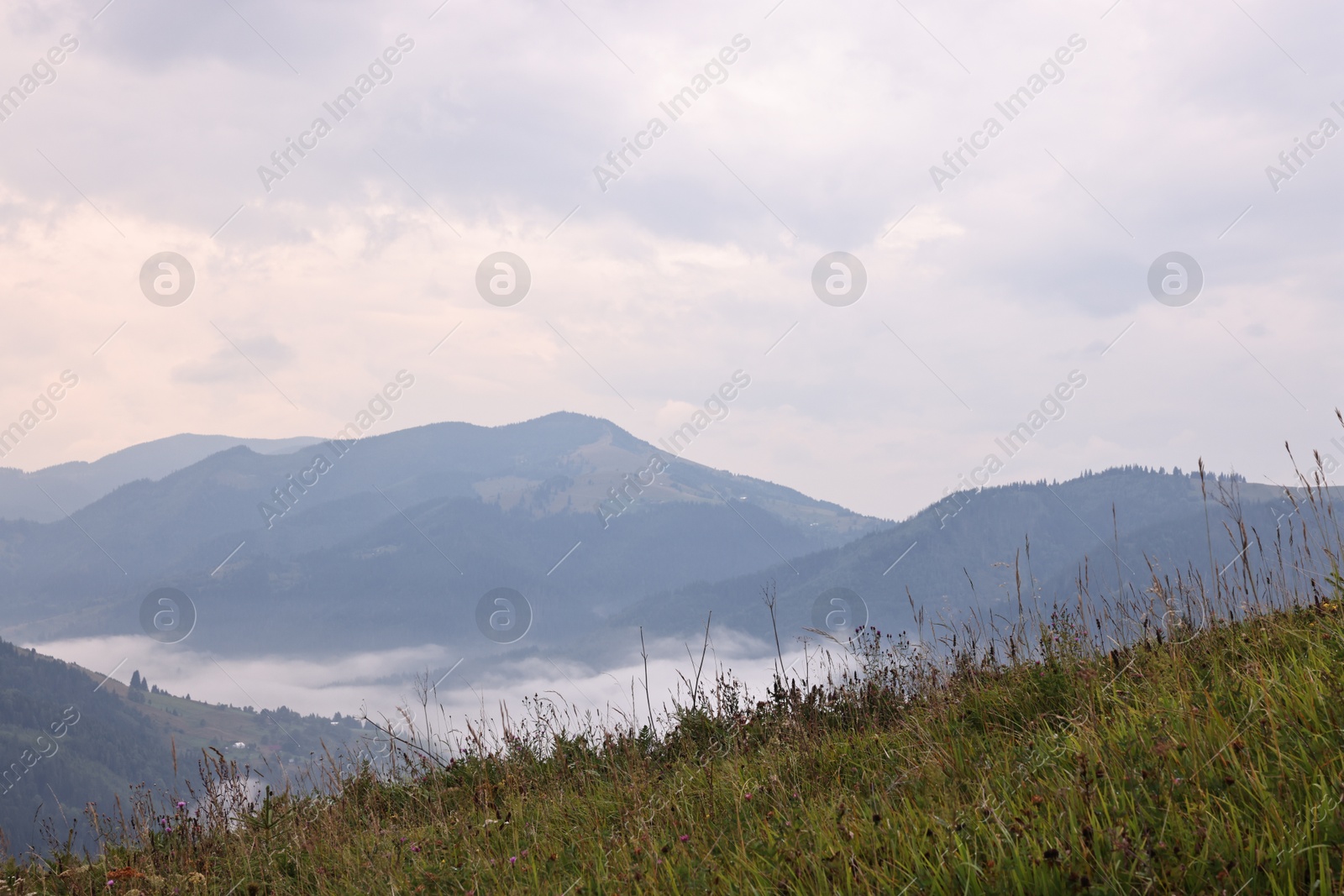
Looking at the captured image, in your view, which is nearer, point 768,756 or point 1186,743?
point 1186,743

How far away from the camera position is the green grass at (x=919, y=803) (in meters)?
2.61

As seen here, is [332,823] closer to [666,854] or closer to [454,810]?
[454,810]

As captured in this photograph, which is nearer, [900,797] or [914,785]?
[914,785]

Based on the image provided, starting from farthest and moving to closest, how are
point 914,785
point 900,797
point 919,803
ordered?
point 900,797
point 914,785
point 919,803

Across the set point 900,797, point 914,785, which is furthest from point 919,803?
point 900,797

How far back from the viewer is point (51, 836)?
776 cm

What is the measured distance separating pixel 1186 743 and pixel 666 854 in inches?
94.0

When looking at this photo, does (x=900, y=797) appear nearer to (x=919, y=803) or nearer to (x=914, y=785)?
(x=914, y=785)

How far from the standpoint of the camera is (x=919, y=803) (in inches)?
142

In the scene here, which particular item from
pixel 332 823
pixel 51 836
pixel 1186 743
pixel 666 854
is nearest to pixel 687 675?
pixel 332 823

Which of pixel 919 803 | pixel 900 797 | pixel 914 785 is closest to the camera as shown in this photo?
pixel 919 803

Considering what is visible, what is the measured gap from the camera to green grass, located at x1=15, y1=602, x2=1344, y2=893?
2.61 meters

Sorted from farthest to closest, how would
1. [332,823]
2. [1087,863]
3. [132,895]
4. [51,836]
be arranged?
[51,836]
[332,823]
[132,895]
[1087,863]

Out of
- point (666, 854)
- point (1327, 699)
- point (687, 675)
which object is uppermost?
point (687, 675)
